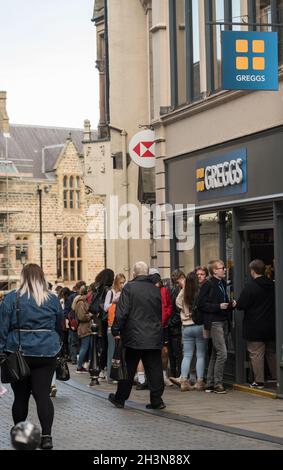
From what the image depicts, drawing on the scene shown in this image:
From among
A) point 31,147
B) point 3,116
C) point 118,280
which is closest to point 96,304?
point 118,280

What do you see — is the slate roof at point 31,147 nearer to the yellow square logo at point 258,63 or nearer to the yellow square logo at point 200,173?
the yellow square logo at point 200,173

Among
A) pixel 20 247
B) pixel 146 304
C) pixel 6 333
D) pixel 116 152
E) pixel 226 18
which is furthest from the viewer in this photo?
pixel 20 247

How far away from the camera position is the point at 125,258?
29.8 m

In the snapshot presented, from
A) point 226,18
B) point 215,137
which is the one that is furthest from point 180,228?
point 226,18

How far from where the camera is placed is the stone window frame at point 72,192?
321ft

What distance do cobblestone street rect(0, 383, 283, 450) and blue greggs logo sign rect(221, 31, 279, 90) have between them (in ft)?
14.8

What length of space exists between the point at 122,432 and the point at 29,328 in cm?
201

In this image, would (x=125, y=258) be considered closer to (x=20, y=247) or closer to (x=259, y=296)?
(x=259, y=296)

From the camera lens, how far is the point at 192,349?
17.9 meters

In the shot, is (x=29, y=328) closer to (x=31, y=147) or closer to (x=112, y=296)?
(x=112, y=296)

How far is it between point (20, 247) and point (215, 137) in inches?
3004

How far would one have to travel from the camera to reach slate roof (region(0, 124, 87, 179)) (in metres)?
98.9

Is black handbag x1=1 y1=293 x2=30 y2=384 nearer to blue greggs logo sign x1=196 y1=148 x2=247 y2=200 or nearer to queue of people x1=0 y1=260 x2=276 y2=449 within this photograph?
queue of people x1=0 y1=260 x2=276 y2=449

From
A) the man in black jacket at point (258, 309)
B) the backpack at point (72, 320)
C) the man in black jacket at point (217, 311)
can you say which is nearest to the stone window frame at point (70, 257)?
the backpack at point (72, 320)
